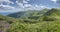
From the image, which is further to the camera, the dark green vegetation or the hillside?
the hillside

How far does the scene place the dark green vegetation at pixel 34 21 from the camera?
155 inches

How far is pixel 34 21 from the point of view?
4129 mm

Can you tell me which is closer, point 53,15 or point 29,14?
point 53,15

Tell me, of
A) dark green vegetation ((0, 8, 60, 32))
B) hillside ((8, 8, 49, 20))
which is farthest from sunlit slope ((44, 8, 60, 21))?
hillside ((8, 8, 49, 20))

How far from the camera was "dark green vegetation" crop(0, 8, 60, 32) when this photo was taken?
3.94 meters

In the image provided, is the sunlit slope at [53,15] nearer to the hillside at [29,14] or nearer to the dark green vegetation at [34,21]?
the dark green vegetation at [34,21]

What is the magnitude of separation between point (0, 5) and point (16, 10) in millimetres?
530

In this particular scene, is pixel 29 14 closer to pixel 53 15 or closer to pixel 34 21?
pixel 34 21

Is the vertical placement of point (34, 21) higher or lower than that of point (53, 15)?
lower

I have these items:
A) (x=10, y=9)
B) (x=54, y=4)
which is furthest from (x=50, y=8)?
(x=10, y=9)

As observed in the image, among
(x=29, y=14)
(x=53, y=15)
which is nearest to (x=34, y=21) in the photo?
(x=29, y=14)

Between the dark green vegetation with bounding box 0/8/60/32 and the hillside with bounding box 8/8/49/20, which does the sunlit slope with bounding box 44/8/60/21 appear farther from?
the hillside with bounding box 8/8/49/20

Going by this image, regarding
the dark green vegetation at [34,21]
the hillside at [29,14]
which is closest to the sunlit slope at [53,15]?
the dark green vegetation at [34,21]

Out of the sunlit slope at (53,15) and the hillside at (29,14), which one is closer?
the sunlit slope at (53,15)
